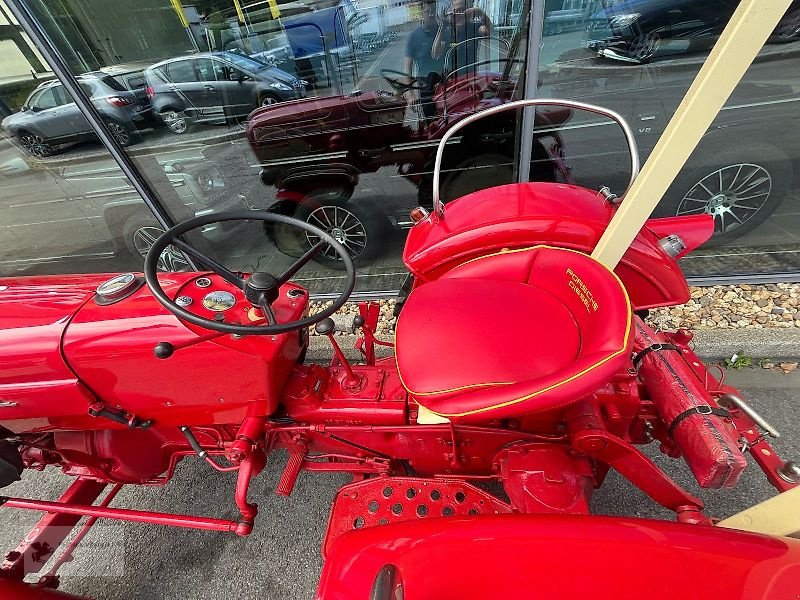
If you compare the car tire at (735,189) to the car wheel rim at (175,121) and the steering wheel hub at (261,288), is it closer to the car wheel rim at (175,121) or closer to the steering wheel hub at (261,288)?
the steering wheel hub at (261,288)

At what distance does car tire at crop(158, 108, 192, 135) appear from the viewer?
8.58 ft

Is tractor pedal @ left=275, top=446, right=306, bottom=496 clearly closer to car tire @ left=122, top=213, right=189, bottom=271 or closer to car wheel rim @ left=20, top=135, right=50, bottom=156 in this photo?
car tire @ left=122, top=213, right=189, bottom=271

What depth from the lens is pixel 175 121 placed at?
8.68 feet

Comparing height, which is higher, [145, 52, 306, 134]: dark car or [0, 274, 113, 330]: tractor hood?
[145, 52, 306, 134]: dark car

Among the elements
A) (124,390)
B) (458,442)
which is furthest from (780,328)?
(124,390)

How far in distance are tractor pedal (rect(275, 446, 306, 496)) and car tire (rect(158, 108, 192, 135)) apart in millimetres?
2227

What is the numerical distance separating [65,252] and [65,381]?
2693 mm

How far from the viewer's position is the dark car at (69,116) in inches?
94.7

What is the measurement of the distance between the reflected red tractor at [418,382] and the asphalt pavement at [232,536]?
0.97 ft

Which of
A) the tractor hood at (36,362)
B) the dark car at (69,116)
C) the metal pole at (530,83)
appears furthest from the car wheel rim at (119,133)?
the metal pole at (530,83)

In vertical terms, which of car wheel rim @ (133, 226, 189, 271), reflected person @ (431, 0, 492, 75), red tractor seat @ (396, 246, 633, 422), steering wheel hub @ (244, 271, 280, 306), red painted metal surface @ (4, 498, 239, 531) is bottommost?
car wheel rim @ (133, 226, 189, 271)

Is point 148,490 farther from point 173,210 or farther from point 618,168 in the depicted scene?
point 618,168

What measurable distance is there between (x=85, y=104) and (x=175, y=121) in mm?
469

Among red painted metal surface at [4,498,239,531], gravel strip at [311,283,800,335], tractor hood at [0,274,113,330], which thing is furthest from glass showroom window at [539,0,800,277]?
red painted metal surface at [4,498,239,531]
